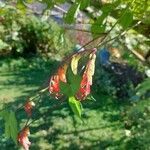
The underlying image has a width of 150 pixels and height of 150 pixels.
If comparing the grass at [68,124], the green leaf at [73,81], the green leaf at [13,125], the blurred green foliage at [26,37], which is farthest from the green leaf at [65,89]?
the blurred green foliage at [26,37]

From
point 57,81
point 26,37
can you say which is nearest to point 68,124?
point 26,37

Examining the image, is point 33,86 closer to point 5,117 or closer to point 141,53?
point 141,53

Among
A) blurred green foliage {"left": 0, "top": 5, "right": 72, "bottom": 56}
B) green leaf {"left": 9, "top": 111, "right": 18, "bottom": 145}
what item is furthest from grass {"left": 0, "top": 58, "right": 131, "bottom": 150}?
green leaf {"left": 9, "top": 111, "right": 18, "bottom": 145}

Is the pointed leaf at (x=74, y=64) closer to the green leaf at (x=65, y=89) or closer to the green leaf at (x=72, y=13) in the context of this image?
the green leaf at (x=65, y=89)

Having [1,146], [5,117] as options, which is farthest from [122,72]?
[5,117]

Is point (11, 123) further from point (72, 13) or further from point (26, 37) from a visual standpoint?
point (26, 37)

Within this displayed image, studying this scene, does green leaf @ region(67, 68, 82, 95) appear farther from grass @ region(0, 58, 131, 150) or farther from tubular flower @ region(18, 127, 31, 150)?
grass @ region(0, 58, 131, 150)
